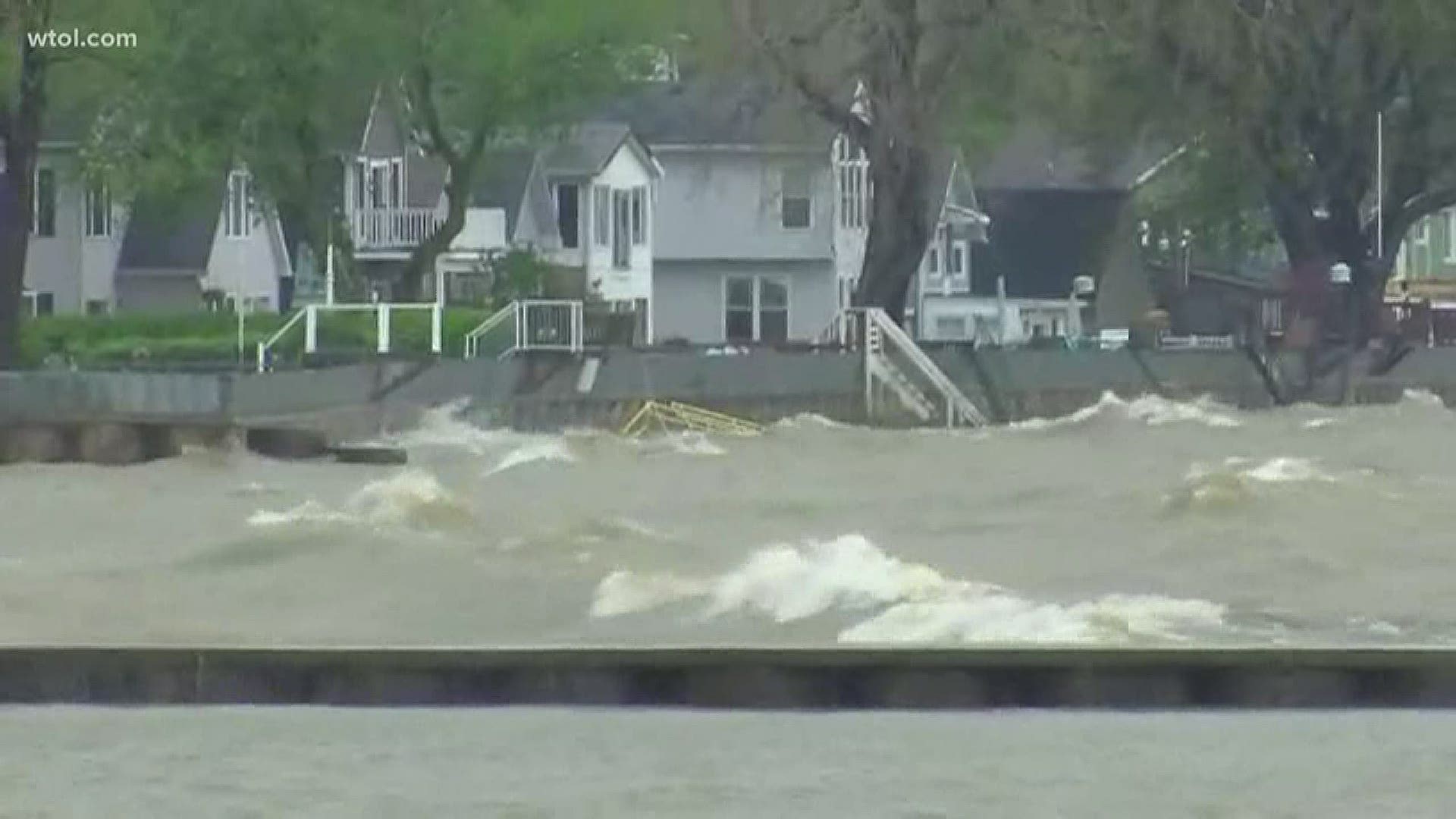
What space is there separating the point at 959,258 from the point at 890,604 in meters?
76.8

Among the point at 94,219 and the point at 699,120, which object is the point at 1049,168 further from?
the point at 94,219

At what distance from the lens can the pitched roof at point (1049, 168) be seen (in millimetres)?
80688

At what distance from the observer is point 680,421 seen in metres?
57.9

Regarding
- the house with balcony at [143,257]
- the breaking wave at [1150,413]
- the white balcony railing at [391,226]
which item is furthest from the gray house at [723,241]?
the breaking wave at [1150,413]

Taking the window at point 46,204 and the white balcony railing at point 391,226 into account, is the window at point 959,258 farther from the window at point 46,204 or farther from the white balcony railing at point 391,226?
the window at point 46,204

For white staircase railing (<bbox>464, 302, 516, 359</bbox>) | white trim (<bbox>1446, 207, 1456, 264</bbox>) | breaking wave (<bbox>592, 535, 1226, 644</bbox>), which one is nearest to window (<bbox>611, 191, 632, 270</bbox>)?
white staircase railing (<bbox>464, 302, 516, 359</bbox>)

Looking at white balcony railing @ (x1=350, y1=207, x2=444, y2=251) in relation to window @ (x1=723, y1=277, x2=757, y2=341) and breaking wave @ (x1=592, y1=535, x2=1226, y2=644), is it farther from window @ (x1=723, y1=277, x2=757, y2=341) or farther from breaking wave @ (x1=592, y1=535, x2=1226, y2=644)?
breaking wave @ (x1=592, y1=535, x2=1226, y2=644)

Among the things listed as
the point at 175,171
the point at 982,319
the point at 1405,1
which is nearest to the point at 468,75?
the point at 175,171

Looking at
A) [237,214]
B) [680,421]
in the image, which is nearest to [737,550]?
[680,421]

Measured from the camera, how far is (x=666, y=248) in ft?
303

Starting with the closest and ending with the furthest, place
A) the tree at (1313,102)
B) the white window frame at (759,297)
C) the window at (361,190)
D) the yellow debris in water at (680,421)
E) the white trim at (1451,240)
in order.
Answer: the yellow debris in water at (680,421), the tree at (1313,102), the window at (361,190), the white window frame at (759,297), the white trim at (1451,240)

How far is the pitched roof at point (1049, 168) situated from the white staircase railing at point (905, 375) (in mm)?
14499

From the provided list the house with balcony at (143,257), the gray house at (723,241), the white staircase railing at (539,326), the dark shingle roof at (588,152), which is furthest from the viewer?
the gray house at (723,241)

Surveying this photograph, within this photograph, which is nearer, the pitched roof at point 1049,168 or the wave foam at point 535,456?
the wave foam at point 535,456
